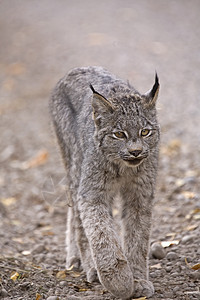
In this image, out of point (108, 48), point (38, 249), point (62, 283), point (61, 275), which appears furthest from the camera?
point (108, 48)

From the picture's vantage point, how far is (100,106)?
5.61 metres

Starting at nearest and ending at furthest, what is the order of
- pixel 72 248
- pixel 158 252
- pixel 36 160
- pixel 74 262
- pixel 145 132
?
pixel 145 132 → pixel 158 252 → pixel 74 262 → pixel 72 248 → pixel 36 160

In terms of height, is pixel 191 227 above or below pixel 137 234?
below

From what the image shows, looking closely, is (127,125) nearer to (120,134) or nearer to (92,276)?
(120,134)

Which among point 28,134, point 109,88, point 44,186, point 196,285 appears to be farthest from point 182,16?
point 196,285

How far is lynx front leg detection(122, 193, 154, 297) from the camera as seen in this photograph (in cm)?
568

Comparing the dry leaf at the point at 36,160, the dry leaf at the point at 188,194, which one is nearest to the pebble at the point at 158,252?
the dry leaf at the point at 188,194

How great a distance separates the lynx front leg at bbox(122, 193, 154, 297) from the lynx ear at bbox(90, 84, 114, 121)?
1.02 m

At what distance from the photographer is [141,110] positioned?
562cm

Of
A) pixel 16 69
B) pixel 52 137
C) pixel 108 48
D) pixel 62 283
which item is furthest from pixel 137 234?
pixel 16 69

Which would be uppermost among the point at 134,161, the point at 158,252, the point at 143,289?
the point at 134,161

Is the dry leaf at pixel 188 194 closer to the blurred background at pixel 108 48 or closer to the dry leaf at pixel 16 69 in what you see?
the blurred background at pixel 108 48

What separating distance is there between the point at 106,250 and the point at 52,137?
298 centimetres

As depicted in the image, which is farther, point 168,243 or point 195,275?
point 168,243
